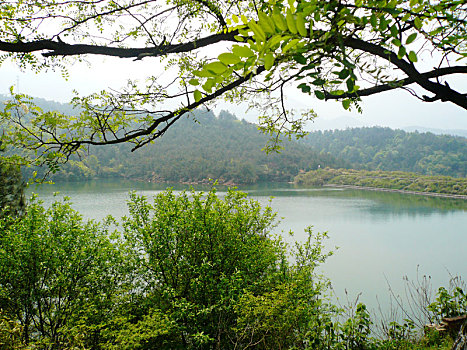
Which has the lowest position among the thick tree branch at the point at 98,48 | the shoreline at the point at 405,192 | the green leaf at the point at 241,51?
the shoreline at the point at 405,192

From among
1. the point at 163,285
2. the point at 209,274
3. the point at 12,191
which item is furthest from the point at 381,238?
the point at 12,191

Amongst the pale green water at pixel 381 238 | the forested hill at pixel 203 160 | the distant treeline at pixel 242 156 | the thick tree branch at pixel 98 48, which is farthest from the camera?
the distant treeline at pixel 242 156

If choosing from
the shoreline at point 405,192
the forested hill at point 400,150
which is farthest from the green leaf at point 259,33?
the forested hill at point 400,150

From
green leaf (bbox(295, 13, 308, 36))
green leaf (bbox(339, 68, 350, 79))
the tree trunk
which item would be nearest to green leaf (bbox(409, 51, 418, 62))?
green leaf (bbox(339, 68, 350, 79))

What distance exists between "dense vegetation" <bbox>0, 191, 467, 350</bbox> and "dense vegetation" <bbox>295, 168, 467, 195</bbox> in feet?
97.7

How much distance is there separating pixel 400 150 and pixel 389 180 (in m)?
21.9

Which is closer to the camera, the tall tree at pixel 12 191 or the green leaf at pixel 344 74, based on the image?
the green leaf at pixel 344 74

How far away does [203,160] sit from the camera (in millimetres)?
38688

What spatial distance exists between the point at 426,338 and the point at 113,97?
11.7ft

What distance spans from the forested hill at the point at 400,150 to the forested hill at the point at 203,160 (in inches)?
403

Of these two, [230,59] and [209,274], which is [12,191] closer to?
[209,274]

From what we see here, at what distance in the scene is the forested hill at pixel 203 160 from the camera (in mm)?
35875

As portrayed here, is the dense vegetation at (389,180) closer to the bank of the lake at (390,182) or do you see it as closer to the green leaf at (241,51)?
the bank of the lake at (390,182)

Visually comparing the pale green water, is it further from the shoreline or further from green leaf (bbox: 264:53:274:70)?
the shoreline
